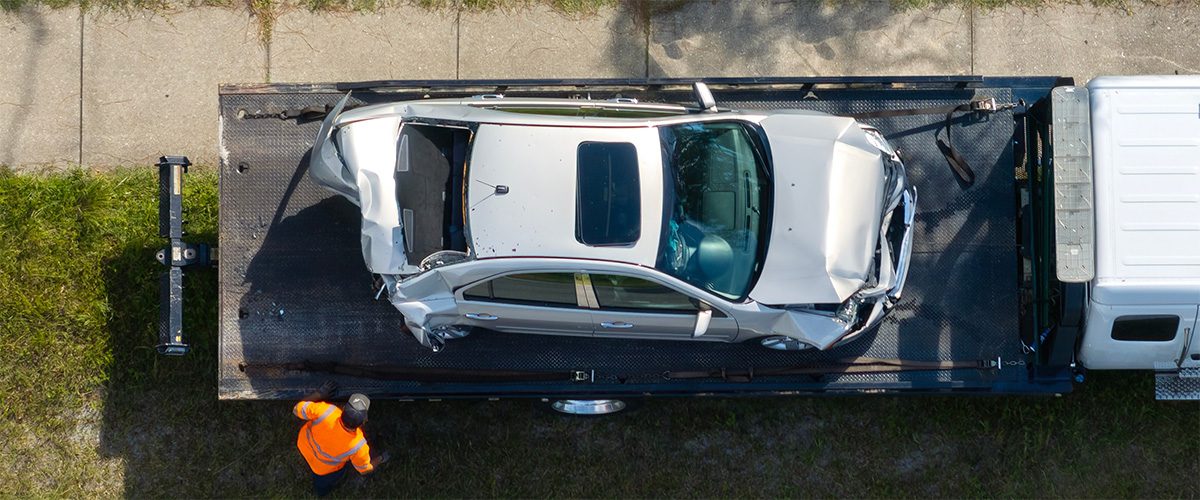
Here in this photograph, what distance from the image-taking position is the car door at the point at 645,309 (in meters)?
6.09

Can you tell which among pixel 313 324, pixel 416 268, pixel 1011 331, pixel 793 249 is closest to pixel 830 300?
pixel 793 249

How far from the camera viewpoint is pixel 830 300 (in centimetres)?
615

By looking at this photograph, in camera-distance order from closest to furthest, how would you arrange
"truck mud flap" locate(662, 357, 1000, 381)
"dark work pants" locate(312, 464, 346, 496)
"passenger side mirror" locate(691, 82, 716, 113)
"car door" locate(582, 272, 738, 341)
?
"car door" locate(582, 272, 738, 341) < "passenger side mirror" locate(691, 82, 716, 113) < "truck mud flap" locate(662, 357, 1000, 381) < "dark work pants" locate(312, 464, 346, 496)

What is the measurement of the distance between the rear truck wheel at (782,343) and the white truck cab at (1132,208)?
1868 millimetres

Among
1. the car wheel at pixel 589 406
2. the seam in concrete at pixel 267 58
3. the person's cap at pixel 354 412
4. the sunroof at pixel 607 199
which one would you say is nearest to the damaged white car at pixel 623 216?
the sunroof at pixel 607 199

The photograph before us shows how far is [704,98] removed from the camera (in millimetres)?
6473

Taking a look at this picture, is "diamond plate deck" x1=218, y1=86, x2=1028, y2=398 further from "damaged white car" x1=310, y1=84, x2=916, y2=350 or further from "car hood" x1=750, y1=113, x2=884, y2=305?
"car hood" x1=750, y1=113, x2=884, y2=305

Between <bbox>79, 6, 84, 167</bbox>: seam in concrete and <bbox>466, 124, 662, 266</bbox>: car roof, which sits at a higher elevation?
<bbox>79, 6, 84, 167</bbox>: seam in concrete

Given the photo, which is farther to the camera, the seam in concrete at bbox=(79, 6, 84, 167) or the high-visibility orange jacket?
the seam in concrete at bbox=(79, 6, 84, 167)

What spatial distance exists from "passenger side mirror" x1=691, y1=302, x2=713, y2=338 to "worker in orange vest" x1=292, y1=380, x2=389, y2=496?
8.24ft

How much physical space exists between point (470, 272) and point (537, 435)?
7.16ft

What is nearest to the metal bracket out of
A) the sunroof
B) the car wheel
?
the car wheel

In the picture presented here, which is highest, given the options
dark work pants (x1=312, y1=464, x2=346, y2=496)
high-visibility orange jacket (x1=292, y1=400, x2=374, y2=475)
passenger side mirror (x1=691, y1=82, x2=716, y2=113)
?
passenger side mirror (x1=691, y1=82, x2=716, y2=113)

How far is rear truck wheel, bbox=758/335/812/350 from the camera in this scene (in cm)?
661
